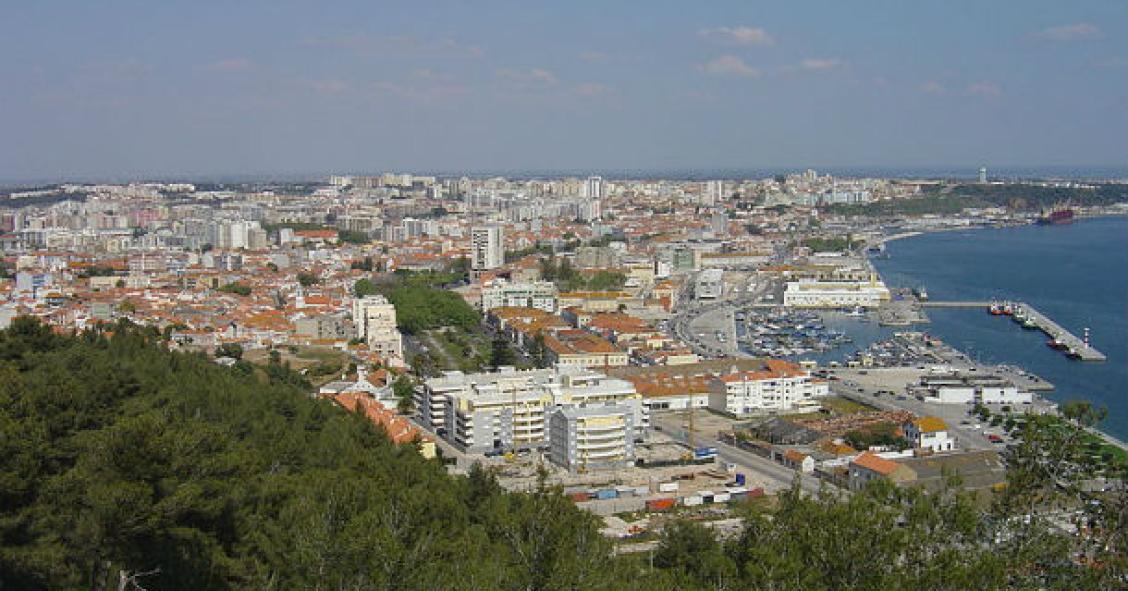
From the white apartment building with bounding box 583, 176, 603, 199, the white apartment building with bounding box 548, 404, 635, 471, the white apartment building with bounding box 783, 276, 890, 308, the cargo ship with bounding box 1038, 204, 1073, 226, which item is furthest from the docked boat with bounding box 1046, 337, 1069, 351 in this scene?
the white apartment building with bounding box 583, 176, 603, 199

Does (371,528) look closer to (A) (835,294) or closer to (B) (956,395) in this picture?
(B) (956,395)

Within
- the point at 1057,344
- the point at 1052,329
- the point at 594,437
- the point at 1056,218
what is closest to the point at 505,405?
the point at 594,437

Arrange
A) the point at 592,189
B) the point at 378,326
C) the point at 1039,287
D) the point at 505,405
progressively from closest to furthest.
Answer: the point at 505,405 < the point at 378,326 < the point at 1039,287 < the point at 592,189

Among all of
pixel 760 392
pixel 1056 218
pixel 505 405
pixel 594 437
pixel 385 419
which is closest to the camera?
pixel 594 437

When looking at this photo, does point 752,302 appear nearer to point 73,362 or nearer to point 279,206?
point 73,362

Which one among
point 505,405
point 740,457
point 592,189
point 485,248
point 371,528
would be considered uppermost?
point 592,189

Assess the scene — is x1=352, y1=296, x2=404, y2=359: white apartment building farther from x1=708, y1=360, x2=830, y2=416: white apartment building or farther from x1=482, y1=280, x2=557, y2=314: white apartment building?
x1=708, y1=360, x2=830, y2=416: white apartment building
